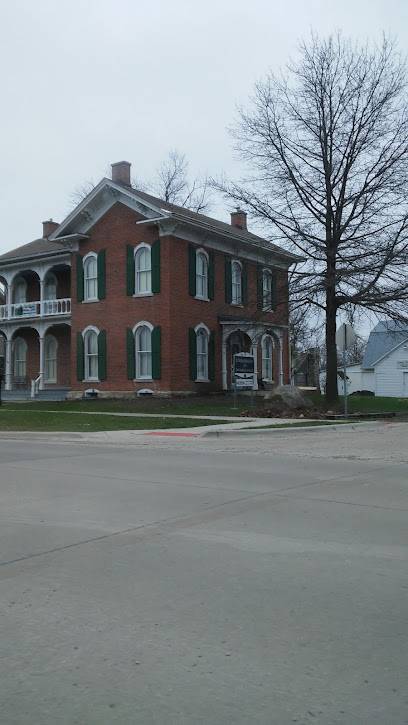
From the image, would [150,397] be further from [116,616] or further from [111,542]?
[116,616]

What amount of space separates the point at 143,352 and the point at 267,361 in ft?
26.8

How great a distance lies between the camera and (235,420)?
64.0 feet

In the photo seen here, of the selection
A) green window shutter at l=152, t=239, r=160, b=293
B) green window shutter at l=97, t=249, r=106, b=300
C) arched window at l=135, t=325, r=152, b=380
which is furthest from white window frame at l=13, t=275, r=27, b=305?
green window shutter at l=152, t=239, r=160, b=293

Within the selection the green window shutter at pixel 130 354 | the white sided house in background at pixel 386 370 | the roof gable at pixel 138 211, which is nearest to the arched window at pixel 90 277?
the roof gable at pixel 138 211

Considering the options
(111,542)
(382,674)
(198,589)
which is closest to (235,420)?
(111,542)

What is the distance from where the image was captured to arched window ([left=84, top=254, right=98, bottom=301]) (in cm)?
3105

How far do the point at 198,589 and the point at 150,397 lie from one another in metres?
24.0

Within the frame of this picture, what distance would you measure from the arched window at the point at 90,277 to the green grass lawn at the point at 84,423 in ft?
32.5

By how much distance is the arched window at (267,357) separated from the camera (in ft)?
113

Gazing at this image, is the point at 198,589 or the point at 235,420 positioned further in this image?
the point at 235,420

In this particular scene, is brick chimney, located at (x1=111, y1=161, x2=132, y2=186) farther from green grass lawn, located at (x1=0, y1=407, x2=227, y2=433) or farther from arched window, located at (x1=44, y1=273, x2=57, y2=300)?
green grass lawn, located at (x1=0, y1=407, x2=227, y2=433)

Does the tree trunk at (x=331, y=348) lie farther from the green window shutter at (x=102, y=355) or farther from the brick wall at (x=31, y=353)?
the brick wall at (x=31, y=353)

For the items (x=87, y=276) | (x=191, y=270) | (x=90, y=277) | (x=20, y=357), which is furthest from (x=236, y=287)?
(x=20, y=357)

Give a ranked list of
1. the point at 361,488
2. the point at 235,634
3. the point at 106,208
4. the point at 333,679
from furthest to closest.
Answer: the point at 106,208, the point at 361,488, the point at 235,634, the point at 333,679
